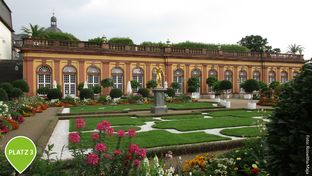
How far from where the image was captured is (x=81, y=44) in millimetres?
30906

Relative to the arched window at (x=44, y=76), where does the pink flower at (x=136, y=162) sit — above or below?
below

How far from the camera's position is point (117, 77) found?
32.9 m

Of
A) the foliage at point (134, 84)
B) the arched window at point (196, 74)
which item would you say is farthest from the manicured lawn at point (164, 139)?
the arched window at point (196, 74)

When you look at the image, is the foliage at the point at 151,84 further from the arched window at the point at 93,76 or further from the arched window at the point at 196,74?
the arched window at the point at 196,74

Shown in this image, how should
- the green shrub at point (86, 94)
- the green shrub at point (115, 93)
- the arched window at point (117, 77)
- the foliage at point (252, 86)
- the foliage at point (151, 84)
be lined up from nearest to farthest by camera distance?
1. the green shrub at point (86, 94)
2. the green shrub at point (115, 93)
3. the foliage at point (252, 86)
4. the foliage at point (151, 84)
5. the arched window at point (117, 77)

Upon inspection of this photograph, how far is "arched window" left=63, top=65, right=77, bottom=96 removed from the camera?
30516 millimetres

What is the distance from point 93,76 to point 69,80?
2.40 meters

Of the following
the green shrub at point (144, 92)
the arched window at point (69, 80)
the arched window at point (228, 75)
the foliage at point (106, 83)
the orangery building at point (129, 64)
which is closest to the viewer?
the orangery building at point (129, 64)

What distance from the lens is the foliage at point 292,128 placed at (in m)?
2.72

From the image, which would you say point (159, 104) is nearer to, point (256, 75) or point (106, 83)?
point (106, 83)

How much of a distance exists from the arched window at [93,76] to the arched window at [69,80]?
1.47 m

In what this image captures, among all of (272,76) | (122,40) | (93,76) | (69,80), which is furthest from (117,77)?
(272,76)

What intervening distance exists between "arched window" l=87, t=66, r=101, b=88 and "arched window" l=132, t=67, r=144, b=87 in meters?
3.86

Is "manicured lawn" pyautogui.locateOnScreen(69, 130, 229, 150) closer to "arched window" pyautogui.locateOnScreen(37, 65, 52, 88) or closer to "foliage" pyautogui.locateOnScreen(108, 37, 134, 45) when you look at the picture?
"arched window" pyautogui.locateOnScreen(37, 65, 52, 88)
